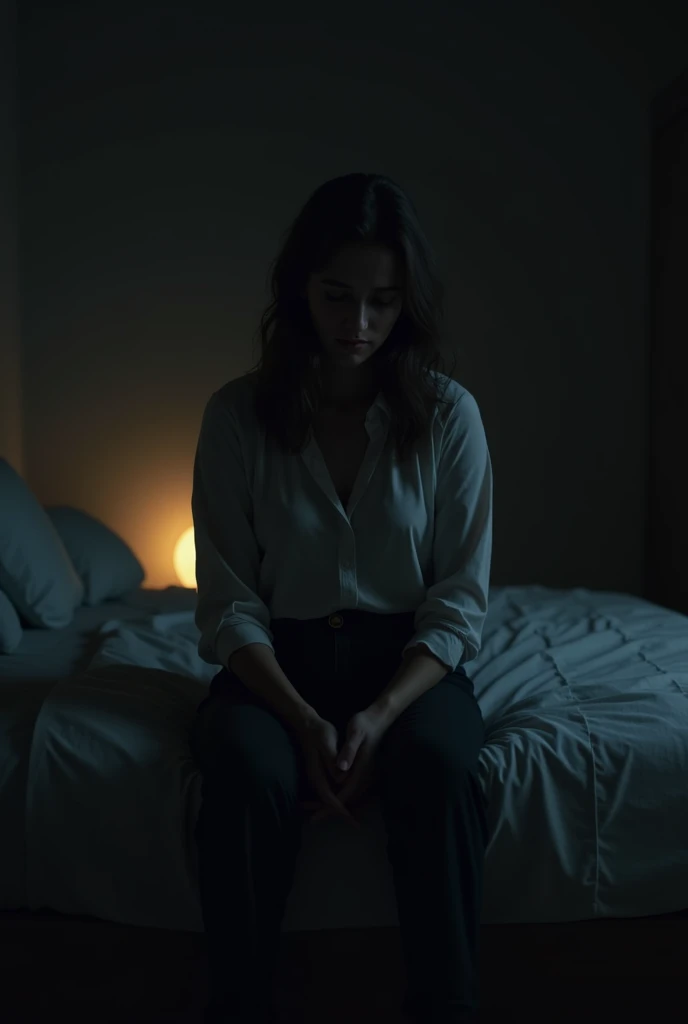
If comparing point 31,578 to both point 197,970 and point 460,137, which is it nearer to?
point 197,970

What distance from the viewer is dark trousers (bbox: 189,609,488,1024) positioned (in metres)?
1.08

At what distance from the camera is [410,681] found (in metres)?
1.29

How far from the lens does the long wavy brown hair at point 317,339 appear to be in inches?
54.7

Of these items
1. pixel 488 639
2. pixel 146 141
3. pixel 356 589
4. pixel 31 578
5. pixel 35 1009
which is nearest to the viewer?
pixel 35 1009

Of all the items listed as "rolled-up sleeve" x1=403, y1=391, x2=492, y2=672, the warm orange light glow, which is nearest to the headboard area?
the warm orange light glow

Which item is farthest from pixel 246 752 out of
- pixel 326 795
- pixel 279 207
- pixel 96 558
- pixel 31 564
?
pixel 279 207

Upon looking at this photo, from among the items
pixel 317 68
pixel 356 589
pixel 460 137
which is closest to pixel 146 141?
pixel 317 68

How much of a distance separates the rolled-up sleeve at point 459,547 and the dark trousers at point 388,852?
0.16m

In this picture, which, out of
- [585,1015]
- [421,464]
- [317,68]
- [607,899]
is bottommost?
[585,1015]

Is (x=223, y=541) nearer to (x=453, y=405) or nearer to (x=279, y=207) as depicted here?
(x=453, y=405)

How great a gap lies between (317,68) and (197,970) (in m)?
2.94

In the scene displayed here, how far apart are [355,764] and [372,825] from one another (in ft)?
0.27

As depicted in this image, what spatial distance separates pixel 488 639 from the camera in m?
1.98

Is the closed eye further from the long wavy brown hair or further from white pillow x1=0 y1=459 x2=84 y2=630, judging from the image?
white pillow x1=0 y1=459 x2=84 y2=630
